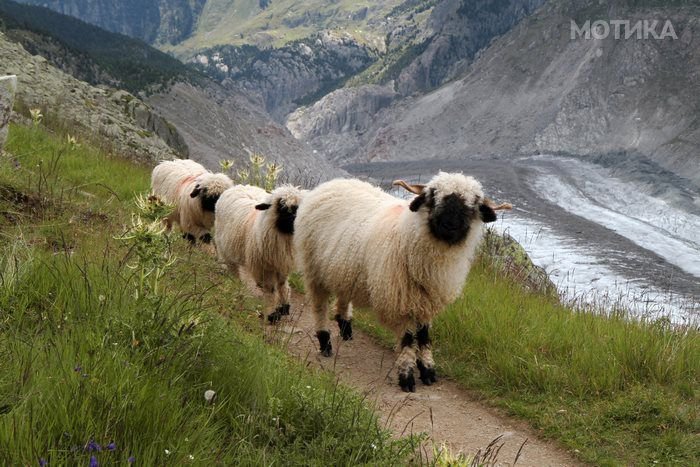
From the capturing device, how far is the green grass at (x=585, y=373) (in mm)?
4465

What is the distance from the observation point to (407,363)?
220 inches

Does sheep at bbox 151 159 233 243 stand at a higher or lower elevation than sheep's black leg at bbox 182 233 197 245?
higher

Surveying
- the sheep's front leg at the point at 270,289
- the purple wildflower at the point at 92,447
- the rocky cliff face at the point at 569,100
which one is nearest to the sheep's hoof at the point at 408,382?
the sheep's front leg at the point at 270,289

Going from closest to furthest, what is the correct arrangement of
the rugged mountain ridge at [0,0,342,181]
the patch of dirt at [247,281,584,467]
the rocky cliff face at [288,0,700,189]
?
the patch of dirt at [247,281,584,467] → the rugged mountain ridge at [0,0,342,181] → the rocky cliff face at [288,0,700,189]

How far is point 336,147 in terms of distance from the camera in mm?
132875

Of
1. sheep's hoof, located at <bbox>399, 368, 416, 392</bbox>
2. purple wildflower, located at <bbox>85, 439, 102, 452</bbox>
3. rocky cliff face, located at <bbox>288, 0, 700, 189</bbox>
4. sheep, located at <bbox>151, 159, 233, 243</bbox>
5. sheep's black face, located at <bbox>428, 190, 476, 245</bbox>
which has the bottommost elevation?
sheep's hoof, located at <bbox>399, 368, 416, 392</bbox>

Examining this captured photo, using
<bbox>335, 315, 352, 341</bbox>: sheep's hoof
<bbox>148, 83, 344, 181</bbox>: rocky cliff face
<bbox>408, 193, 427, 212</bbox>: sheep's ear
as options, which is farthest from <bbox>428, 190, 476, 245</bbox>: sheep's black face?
<bbox>148, 83, 344, 181</bbox>: rocky cliff face

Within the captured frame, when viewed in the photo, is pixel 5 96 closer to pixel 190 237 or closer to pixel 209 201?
pixel 209 201

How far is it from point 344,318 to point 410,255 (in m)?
1.62

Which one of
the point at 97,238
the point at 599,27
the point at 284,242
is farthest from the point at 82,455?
the point at 599,27

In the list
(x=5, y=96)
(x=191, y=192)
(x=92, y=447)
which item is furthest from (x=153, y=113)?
(x=92, y=447)

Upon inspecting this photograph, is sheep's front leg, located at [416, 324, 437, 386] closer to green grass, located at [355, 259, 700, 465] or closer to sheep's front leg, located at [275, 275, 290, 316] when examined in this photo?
green grass, located at [355, 259, 700, 465]

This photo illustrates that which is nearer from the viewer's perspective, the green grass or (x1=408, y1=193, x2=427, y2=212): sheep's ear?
the green grass

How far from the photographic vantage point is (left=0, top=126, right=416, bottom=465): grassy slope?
84.3 inches
